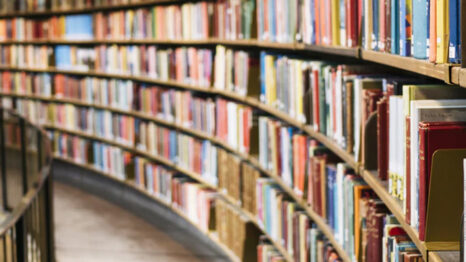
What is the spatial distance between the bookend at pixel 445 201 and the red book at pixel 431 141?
3 cm

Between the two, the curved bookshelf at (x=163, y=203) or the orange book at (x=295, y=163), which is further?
the curved bookshelf at (x=163, y=203)

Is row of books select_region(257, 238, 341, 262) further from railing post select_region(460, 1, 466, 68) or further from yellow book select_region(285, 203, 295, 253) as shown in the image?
railing post select_region(460, 1, 466, 68)

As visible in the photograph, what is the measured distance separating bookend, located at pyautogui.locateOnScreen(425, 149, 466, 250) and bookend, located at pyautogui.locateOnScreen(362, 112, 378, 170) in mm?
683

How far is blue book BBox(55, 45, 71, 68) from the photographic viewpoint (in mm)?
8492

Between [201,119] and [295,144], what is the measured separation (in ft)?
6.72

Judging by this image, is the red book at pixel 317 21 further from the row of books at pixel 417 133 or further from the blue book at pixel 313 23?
the row of books at pixel 417 133

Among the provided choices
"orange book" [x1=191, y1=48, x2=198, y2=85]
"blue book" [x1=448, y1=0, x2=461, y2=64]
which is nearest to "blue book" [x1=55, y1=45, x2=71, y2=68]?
"orange book" [x1=191, y1=48, x2=198, y2=85]

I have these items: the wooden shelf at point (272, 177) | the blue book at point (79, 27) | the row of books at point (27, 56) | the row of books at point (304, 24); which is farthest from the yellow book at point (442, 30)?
the row of books at point (27, 56)

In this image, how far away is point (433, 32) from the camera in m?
1.89

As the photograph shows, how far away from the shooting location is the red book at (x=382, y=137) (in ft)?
7.84

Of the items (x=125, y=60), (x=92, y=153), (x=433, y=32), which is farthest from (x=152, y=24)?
(x=433, y=32)

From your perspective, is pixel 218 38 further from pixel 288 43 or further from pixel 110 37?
pixel 110 37

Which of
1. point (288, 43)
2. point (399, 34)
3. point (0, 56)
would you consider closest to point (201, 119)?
point (288, 43)

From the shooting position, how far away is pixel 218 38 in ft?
17.5
